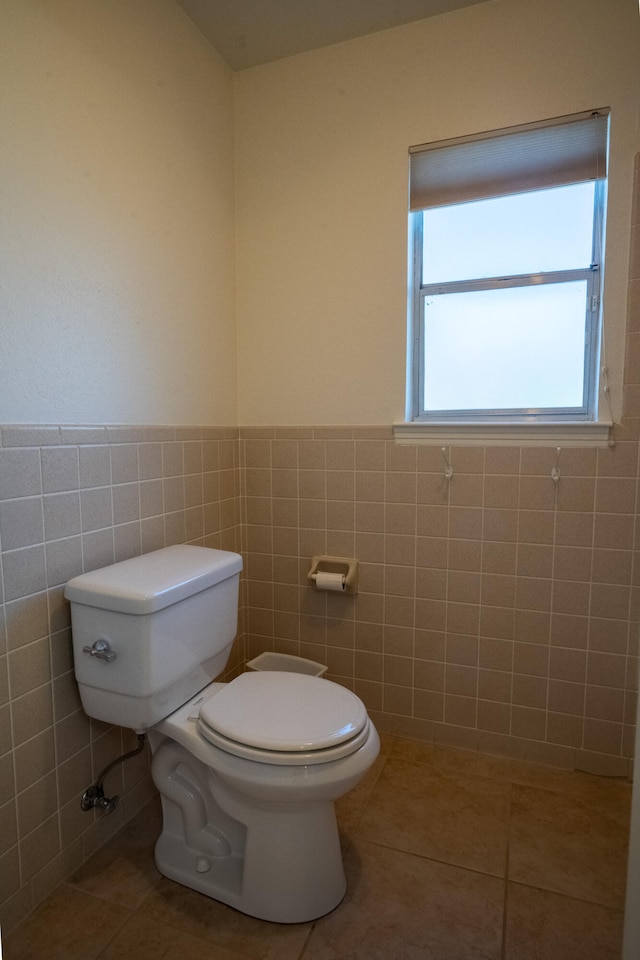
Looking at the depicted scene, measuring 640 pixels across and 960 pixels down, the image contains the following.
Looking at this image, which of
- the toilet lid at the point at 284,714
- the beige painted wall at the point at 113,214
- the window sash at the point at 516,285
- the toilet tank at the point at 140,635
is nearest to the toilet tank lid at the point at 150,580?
the toilet tank at the point at 140,635

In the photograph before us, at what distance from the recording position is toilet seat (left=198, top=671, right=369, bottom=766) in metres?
1.16

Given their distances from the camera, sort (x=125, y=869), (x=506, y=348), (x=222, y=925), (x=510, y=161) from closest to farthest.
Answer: (x=222, y=925)
(x=125, y=869)
(x=510, y=161)
(x=506, y=348)

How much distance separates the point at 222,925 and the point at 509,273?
2112 mm

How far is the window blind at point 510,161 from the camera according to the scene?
1663 millimetres

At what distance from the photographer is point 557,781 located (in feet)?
5.81

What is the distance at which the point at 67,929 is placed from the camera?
123cm

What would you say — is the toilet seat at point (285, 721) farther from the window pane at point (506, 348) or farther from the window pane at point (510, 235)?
the window pane at point (510, 235)

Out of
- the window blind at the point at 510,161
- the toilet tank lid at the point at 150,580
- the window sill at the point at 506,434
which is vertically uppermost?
the window blind at the point at 510,161

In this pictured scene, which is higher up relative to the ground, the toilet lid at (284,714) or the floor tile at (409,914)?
the toilet lid at (284,714)

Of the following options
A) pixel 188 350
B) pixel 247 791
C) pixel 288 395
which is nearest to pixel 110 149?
pixel 188 350

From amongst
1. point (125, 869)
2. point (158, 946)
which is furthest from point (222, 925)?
point (125, 869)

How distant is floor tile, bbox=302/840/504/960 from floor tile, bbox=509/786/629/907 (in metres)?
0.13

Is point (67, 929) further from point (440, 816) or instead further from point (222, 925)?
point (440, 816)

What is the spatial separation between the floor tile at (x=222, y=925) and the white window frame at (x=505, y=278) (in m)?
1.48
